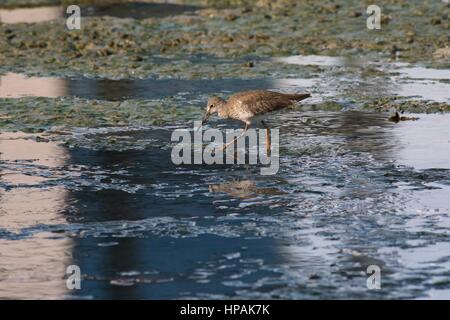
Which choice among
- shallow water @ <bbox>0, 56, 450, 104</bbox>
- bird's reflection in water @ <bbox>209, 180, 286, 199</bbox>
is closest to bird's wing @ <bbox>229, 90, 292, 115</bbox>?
bird's reflection in water @ <bbox>209, 180, 286, 199</bbox>

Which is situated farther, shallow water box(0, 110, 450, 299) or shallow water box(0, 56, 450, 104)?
shallow water box(0, 56, 450, 104)

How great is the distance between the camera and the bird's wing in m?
15.4

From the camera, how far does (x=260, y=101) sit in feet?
50.8

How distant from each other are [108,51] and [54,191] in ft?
33.5

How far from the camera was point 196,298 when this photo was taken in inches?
370

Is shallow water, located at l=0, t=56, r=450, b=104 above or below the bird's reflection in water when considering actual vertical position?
above

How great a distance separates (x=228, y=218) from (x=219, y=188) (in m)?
1.35

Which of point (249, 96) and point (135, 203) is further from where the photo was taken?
point (249, 96)

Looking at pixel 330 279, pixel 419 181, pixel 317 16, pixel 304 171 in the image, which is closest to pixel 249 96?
pixel 304 171

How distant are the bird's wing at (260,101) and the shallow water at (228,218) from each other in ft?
1.69

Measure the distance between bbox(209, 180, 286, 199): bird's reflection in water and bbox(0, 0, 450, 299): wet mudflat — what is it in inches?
1.3

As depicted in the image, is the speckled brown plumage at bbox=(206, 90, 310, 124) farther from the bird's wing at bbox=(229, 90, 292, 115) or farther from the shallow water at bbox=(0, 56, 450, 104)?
the shallow water at bbox=(0, 56, 450, 104)

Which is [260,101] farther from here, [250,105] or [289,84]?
[289,84]
